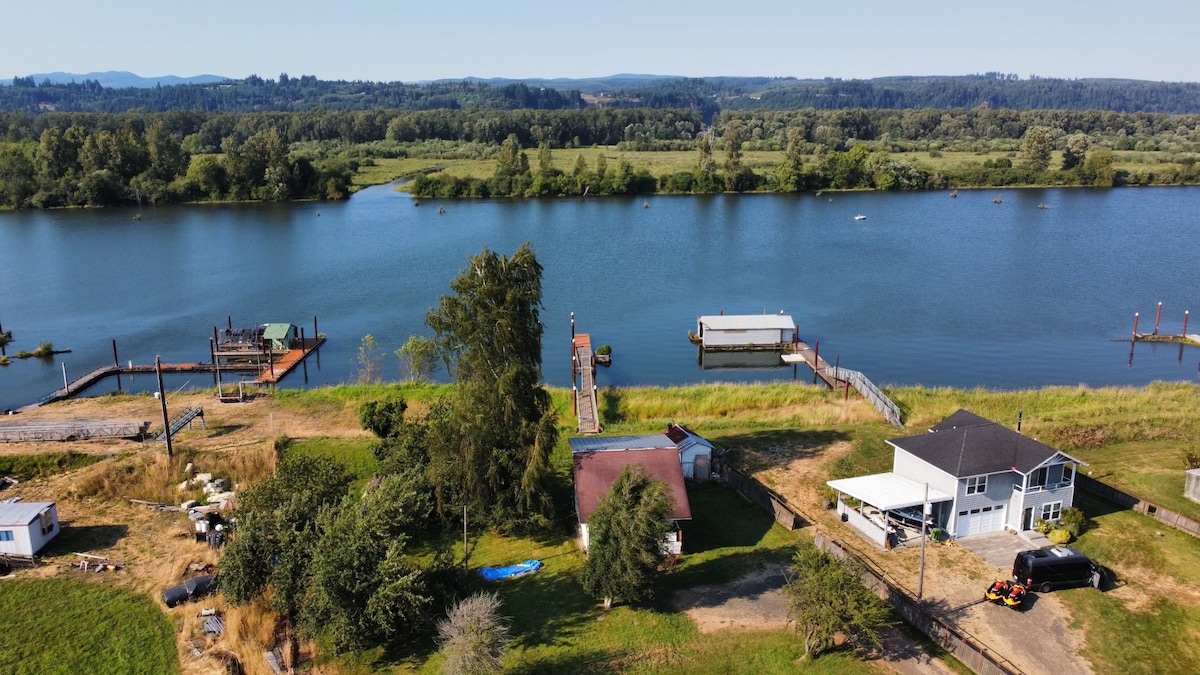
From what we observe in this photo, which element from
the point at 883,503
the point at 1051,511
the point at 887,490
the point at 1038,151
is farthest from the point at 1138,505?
the point at 1038,151

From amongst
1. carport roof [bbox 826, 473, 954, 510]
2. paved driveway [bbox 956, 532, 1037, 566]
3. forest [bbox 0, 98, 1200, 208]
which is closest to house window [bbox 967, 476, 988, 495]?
carport roof [bbox 826, 473, 954, 510]

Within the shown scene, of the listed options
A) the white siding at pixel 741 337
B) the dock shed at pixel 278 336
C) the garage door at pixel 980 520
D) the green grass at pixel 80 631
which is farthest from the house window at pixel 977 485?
the dock shed at pixel 278 336

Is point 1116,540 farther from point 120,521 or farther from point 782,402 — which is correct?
point 120,521

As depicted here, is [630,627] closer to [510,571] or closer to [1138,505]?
[510,571]

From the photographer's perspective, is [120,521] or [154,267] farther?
[154,267]

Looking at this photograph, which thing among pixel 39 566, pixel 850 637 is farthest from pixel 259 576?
pixel 850 637

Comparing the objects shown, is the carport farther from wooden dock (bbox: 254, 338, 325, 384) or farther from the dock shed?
the dock shed
